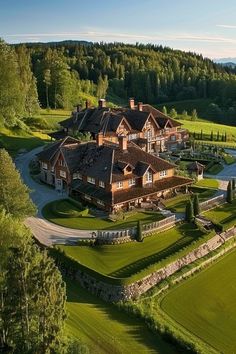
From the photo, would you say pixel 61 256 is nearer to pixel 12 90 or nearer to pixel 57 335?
pixel 57 335

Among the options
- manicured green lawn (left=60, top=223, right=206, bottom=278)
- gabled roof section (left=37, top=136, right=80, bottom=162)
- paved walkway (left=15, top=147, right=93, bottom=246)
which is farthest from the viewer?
gabled roof section (left=37, top=136, right=80, bottom=162)

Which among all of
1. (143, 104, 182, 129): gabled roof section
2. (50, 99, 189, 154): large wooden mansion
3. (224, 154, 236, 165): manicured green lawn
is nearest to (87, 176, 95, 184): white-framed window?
(50, 99, 189, 154): large wooden mansion

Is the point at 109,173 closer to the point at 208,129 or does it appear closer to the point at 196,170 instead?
the point at 196,170

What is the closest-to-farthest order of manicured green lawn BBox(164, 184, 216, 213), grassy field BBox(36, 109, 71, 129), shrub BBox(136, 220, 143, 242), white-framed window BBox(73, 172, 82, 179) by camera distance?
1. shrub BBox(136, 220, 143, 242)
2. manicured green lawn BBox(164, 184, 216, 213)
3. white-framed window BBox(73, 172, 82, 179)
4. grassy field BBox(36, 109, 71, 129)

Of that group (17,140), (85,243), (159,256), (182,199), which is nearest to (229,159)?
(182,199)

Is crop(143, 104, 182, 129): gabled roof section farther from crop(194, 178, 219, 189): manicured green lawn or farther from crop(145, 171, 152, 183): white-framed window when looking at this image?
crop(145, 171, 152, 183): white-framed window

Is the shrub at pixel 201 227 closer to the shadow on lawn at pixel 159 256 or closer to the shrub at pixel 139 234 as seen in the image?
the shadow on lawn at pixel 159 256

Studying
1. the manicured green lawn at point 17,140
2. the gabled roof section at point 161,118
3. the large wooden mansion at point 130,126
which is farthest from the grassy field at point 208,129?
the manicured green lawn at point 17,140

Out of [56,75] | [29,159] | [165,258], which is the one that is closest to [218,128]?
[56,75]
